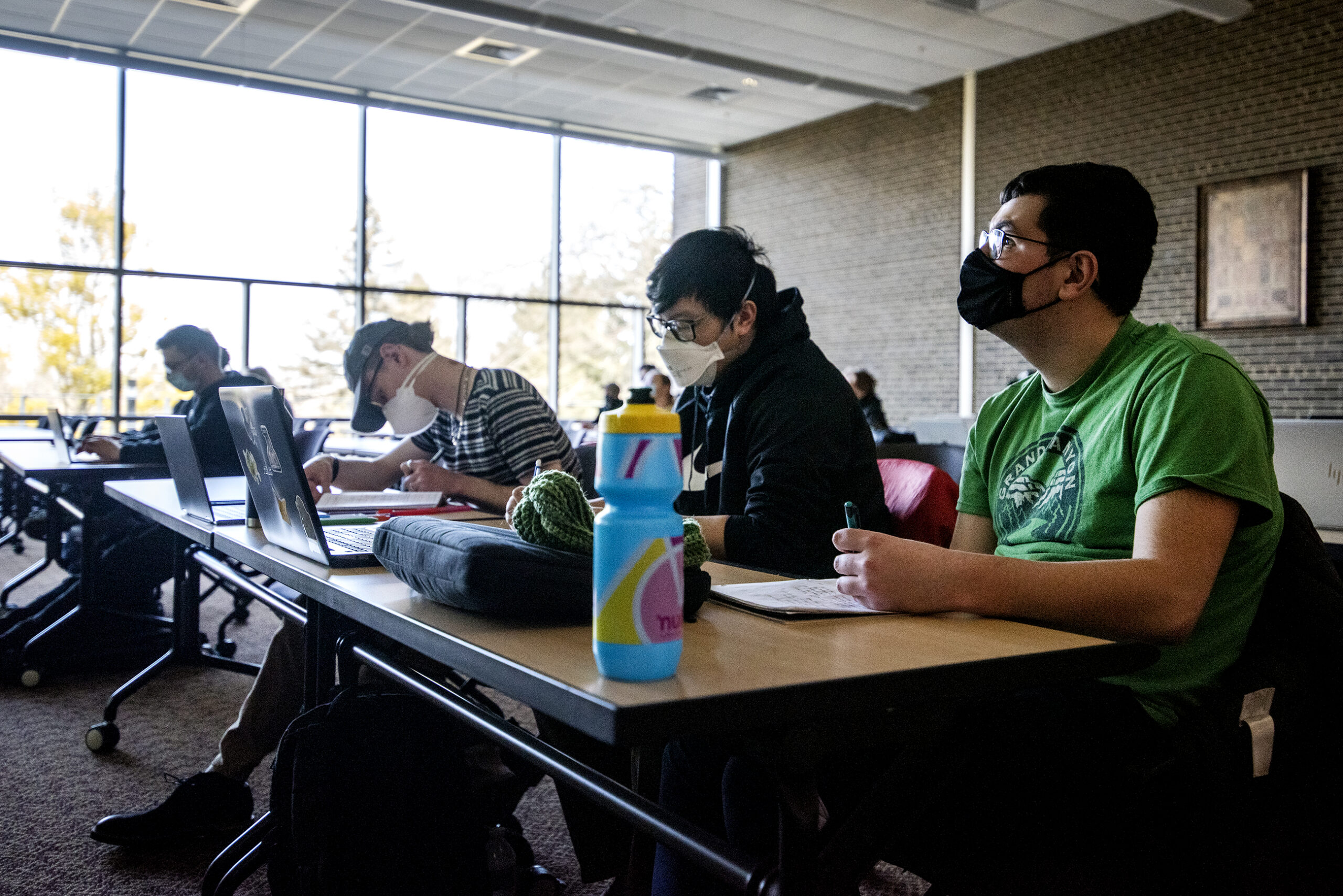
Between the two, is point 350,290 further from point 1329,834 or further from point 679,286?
point 1329,834

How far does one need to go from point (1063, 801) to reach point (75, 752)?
2.70 metres

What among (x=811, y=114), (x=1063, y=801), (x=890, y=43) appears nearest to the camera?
(x=1063, y=801)

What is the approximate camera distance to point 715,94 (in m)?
9.83

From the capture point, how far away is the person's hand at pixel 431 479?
236cm

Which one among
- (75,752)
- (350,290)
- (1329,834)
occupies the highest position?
(350,290)

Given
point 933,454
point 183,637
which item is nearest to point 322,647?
point 183,637

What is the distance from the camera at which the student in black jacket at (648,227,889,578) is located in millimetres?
1762

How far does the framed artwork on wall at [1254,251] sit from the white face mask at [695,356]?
6644 mm

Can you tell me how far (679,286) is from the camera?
2.04m

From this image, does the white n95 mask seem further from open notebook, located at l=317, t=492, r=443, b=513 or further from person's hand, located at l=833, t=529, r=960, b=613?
person's hand, located at l=833, t=529, r=960, b=613

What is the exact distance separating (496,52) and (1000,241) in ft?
26.6

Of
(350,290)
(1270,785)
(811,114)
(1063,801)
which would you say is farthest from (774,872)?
(811,114)

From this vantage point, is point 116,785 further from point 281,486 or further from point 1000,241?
point 1000,241

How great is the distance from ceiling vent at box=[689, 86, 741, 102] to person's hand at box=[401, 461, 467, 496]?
26.3 ft
